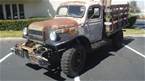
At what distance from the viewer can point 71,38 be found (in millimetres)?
7617

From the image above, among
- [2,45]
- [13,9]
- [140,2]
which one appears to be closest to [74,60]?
[2,45]

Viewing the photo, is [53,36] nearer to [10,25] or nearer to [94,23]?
[94,23]

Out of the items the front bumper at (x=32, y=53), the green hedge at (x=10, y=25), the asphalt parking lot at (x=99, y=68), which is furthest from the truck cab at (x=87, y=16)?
the green hedge at (x=10, y=25)

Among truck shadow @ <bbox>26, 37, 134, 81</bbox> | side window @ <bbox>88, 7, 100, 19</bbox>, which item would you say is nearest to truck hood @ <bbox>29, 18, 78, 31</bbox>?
side window @ <bbox>88, 7, 100, 19</bbox>

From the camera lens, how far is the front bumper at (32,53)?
7016 millimetres

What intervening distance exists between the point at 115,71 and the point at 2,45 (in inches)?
265

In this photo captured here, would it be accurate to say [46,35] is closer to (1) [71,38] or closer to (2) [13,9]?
(1) [71,38]

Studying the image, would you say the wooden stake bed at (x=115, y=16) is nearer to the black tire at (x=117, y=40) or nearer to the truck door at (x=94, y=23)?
the black tire at (x=117, y=40)

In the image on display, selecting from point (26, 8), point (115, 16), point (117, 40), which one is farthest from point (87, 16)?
point (26, 8)

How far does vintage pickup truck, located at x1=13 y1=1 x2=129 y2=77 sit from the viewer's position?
23.8 ft

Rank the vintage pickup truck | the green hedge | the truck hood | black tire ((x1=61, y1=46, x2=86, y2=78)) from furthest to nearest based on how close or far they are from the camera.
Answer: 1. the green hedge
2. the truck hood
3. the vintage pickup truck
4. black tire ((x1=61, y1=46, x2=86, y2=78))

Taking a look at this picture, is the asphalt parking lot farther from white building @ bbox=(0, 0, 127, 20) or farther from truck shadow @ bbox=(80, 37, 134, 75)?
white building @ bbox=(0, 0, 127, 20)

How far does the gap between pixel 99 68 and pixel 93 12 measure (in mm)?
2129

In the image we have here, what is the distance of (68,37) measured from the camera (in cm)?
754
